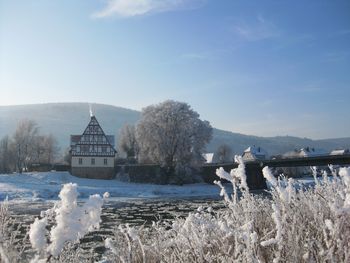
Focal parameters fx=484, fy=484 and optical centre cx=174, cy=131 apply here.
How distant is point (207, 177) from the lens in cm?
7119

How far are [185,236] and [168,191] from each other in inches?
2168

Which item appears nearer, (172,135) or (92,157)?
(172,135)

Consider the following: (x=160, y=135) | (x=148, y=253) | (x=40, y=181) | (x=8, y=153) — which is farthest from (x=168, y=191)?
(x=148, y=253)

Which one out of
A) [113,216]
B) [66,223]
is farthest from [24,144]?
[66,223]

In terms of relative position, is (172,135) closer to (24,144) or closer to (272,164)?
(272,164)

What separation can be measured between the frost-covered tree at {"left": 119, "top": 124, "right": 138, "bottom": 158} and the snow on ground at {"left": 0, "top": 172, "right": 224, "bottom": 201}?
2229cm

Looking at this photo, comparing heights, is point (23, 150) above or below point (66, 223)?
above

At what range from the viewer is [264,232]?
3.78 m

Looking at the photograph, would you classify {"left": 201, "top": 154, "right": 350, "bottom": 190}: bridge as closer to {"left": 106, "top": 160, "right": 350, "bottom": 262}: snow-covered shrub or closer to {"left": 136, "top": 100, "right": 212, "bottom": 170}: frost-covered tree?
{"left": 136, "top": 100, "right": 212, "bottom": 170}: frost-covered tree

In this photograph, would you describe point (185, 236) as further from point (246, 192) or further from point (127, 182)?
point (127, 182)

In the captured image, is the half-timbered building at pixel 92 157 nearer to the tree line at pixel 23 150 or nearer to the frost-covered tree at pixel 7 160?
the tree line at pixel 23 150

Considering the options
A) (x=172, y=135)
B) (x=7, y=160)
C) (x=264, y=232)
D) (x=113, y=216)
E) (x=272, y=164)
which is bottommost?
(x=113, y=216)

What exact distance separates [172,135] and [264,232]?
63101mm

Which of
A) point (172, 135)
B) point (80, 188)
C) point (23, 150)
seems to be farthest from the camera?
point (23, 150)
